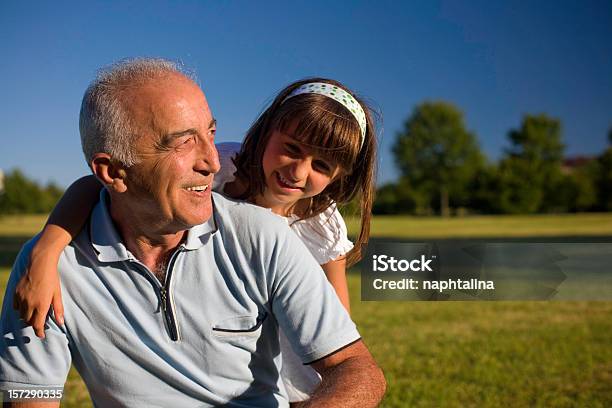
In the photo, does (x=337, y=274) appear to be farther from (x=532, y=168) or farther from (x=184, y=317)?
(x=532, y=168)

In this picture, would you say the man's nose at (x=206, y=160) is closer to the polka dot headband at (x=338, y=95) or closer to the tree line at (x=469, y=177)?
the polka dot headband at (x=338, y=95)

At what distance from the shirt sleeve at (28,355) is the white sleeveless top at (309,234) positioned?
0.83 m

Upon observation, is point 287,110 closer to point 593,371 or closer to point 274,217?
point 274,217

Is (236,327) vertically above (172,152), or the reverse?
(172,152)

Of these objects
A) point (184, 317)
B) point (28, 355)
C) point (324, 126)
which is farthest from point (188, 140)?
point (324, 126)

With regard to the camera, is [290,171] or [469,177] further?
[469,177]

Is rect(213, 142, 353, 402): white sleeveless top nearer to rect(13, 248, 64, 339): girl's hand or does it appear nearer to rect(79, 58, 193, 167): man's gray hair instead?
rect(79, 58, 193, 167): man's gray hair

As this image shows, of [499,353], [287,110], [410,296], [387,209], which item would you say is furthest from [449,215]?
[287,110]

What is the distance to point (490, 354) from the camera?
701 cm

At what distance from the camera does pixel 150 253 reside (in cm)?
205

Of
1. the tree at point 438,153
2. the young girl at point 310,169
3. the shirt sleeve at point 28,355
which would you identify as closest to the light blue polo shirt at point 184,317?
the shirt sleeve at point 28,355

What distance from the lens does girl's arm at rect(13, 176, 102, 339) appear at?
73.2 inches

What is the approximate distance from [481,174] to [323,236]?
62598 mm

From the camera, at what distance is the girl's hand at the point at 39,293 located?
1854mm
